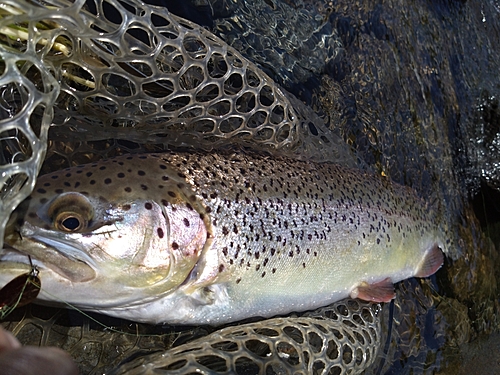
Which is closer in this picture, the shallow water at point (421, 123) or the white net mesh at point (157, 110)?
the white net mesh at point (157, 110)

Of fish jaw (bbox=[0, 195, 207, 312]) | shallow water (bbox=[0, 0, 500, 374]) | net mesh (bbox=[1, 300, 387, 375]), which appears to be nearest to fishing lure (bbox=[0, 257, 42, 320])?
fish jaw (bbox=[0, 195, 207, 312])

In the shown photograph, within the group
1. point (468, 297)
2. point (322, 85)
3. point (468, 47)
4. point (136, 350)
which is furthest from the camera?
point (468, 47)

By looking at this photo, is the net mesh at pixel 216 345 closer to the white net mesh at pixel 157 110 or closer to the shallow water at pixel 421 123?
the white net mesh at pixel 157 110

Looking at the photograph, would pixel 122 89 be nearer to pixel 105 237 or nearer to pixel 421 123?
pixel 105 237

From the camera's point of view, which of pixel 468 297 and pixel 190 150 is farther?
pixel 468 297

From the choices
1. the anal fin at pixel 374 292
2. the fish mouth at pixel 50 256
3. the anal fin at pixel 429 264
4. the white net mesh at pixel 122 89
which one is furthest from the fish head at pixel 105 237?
the anal fin at pixel 429 264

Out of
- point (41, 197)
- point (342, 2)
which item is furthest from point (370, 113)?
point (41, 197)

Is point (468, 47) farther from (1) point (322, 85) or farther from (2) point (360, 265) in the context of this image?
(2) point (360, 265)
